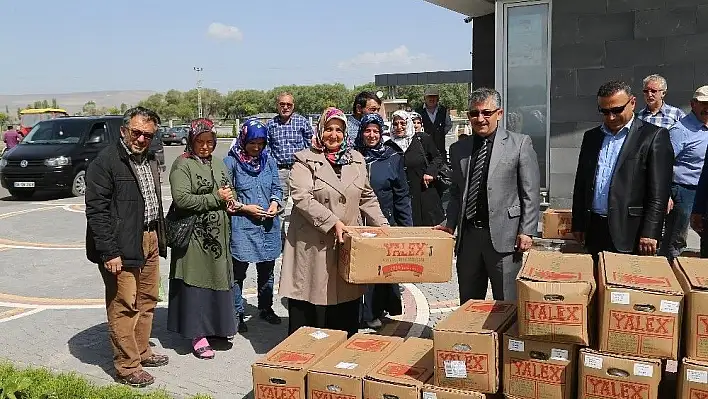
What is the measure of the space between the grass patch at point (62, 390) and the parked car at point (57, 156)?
392 inches

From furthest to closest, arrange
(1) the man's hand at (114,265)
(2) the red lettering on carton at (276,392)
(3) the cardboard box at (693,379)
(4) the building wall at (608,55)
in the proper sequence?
(4) the building wall at (608,55)
(1) the man's hand at (114,265)
(2) the red lettering on carton at (276,392)
(3) the cardboard box at (693,379)

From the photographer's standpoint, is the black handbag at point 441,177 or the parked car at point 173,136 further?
the parked car at point 173,136

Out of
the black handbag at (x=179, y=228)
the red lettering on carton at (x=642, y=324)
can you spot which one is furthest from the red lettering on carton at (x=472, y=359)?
the black handbag at (x=179, y=228)

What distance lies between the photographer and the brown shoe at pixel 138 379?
428cm

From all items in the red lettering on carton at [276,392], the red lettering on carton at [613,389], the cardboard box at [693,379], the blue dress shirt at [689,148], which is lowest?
the red lettering on carton at [276,392]

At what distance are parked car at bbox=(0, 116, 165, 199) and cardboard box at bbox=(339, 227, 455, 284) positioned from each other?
1075 centimetres

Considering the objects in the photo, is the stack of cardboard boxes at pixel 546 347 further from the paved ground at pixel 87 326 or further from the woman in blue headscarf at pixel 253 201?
the woman in blue headscarf at pixel 253 201

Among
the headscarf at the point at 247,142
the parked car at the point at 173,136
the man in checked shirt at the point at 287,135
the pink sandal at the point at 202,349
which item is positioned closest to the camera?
the pink sandal at the point at 202,349

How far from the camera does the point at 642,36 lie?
7.92 m

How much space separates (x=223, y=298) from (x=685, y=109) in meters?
6.05

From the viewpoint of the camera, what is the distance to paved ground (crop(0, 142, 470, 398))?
4.55 metres

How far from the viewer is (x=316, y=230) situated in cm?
434

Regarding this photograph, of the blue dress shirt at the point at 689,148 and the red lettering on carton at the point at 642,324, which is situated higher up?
the blue dress shirt at the point at 689,148

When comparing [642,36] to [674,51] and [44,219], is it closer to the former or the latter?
[674,51]
